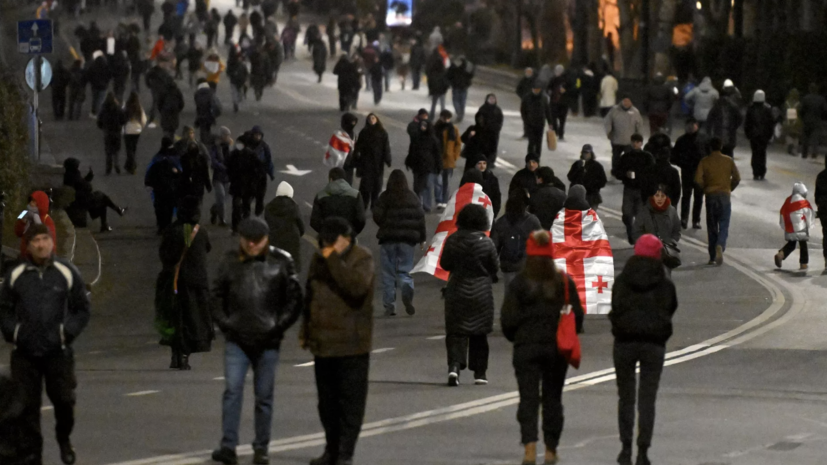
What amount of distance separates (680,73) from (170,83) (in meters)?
16.8

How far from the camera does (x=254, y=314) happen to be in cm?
1073

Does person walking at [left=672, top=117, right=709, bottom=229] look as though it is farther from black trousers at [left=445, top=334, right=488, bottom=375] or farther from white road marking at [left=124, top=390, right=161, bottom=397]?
white road marking at [left=124, top=390, right=161, bottom=397]

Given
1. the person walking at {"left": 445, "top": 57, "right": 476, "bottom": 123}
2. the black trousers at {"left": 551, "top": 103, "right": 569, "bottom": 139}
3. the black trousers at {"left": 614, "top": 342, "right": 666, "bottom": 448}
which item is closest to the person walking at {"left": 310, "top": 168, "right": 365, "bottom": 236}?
the black trousers at {"left": 614, "top": 342, "right": 666, "bottom": 448}

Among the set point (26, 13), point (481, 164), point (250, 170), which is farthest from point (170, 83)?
point (26, 13)

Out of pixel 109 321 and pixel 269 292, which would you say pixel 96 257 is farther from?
pixel 269 292

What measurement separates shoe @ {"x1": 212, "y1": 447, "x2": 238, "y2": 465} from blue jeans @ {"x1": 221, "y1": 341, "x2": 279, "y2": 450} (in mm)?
27

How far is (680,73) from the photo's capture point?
152ft

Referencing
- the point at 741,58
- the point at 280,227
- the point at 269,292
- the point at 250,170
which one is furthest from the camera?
the point at 741,58

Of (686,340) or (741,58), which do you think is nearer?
(686,340)

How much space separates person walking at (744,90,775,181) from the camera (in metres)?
31.3

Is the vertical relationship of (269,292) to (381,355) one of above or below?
above

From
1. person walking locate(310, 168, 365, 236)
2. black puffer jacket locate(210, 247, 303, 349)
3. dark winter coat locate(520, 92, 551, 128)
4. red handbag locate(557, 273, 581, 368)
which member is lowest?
dark winter coat locate(520, 92, 551, 128)

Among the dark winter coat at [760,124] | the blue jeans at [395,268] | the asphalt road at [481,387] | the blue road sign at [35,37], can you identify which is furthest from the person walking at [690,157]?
the blue road sign at [35,37]

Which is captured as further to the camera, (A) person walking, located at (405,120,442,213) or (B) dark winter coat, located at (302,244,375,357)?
(A) person walking, located at (405,120,442,213)
